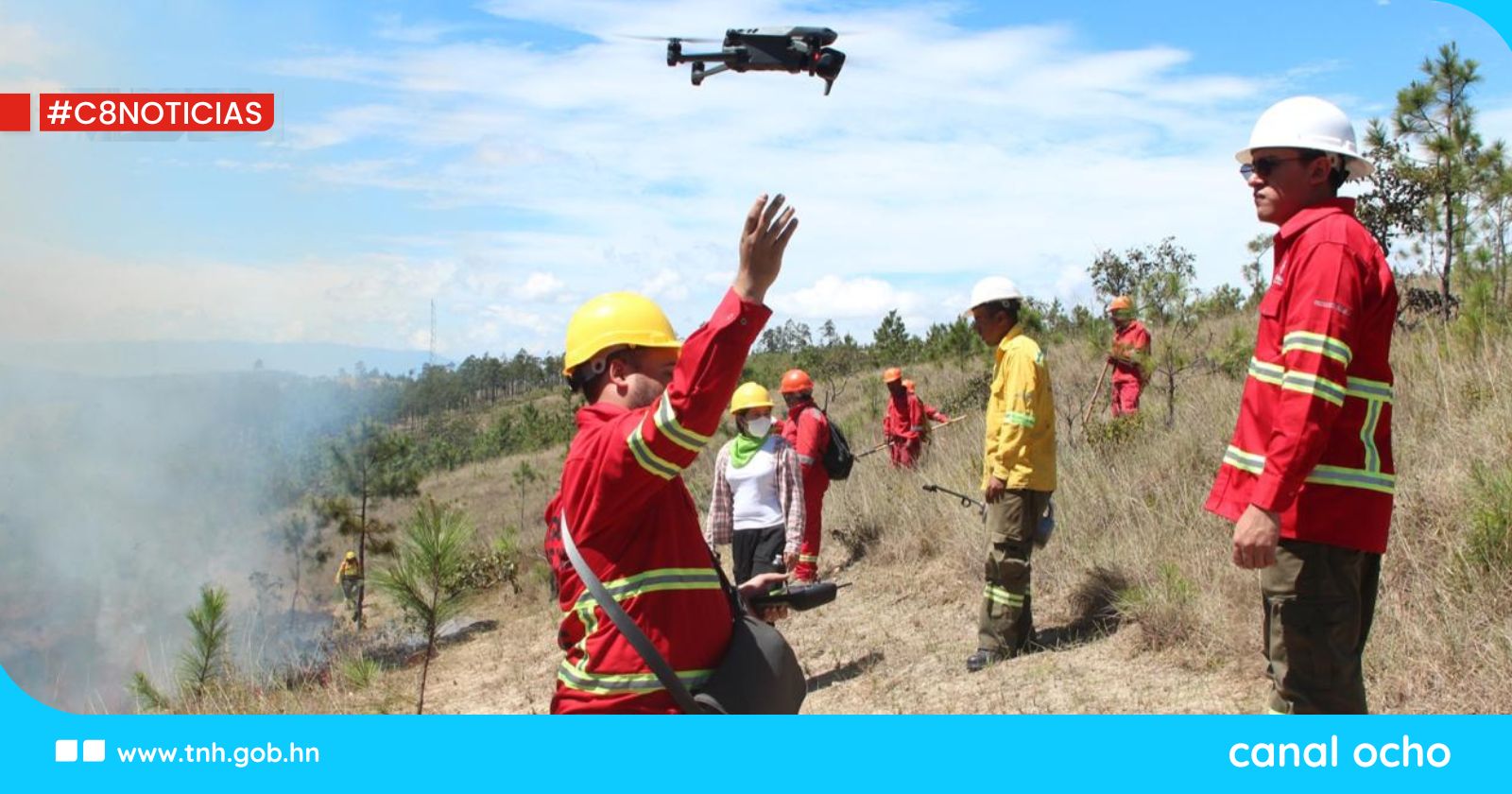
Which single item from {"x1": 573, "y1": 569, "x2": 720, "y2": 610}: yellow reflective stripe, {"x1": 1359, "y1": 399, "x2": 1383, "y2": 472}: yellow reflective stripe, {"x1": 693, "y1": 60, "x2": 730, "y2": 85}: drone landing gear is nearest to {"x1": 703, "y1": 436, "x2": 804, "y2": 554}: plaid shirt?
{"x1": 693, "y1": 60, "x2": 730, "y2": 85}: drone landing gear

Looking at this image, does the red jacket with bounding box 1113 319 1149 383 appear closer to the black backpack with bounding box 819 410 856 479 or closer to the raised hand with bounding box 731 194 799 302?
the black backpack with bounding box 819 410 856 479

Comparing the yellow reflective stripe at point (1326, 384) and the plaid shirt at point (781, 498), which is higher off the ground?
the yellow reflective stripe at point (1326, 384)

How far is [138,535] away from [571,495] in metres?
21.8

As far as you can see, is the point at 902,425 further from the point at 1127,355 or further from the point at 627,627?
the point at 627,627

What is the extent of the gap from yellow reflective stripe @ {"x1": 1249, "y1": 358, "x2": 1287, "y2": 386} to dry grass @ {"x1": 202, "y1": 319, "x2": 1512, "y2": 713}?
207 centimetres

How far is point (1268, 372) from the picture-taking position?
127 inches

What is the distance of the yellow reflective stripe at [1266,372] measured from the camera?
320cm

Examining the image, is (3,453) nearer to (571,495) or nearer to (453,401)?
(571,495)

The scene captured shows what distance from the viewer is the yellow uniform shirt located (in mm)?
6246

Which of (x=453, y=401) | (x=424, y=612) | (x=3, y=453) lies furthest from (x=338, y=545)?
(x=453, y=401)

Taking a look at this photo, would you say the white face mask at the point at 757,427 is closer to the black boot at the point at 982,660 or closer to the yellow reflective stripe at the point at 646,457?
the black boot at the point at 982,660

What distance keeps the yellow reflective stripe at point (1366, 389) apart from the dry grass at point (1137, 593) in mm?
1901

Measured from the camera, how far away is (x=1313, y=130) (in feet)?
10.9

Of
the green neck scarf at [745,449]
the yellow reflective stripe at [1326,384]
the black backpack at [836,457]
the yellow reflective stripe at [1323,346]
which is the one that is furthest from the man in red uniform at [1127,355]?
the yellow reflective stripe at [1323,346]
